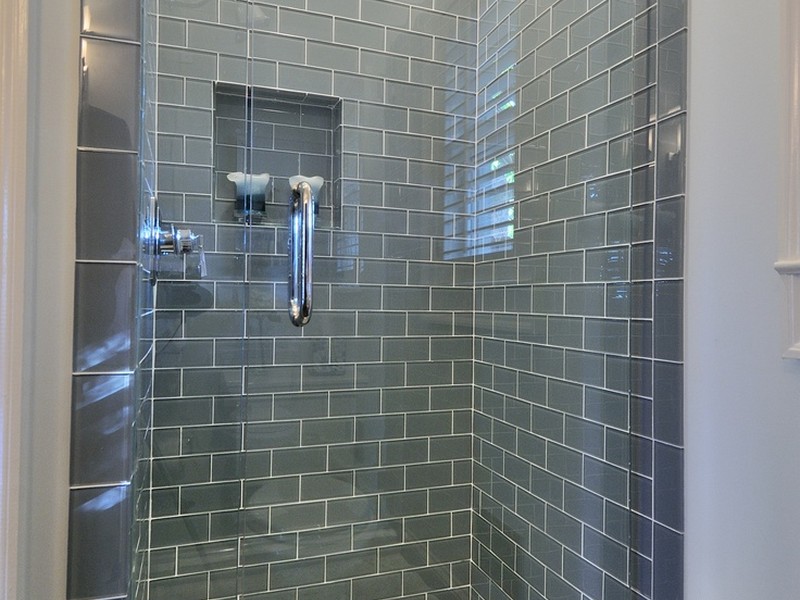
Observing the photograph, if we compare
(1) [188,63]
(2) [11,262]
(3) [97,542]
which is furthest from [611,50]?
(3) [97,542]

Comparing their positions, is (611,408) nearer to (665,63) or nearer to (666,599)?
(666,599)

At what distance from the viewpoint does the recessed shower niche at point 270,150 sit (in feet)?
5.51

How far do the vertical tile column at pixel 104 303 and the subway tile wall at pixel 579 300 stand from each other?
1.10 m

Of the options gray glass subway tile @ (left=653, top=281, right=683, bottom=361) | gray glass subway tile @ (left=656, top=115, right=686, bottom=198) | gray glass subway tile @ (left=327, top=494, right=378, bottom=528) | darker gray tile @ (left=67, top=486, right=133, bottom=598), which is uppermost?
gray glass subway tile @ (left=656, top=115, right=686, bottom=198)

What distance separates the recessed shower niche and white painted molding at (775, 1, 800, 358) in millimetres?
1311

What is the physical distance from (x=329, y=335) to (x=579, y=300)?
84 centimetres

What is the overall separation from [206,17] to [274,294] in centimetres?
83

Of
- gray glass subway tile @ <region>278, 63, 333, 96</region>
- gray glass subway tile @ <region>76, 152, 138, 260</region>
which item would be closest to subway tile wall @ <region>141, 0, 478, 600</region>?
gray glass subway tile @ <region>278, 63, 333, 96</region>

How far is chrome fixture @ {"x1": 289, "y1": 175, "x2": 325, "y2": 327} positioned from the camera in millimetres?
1732

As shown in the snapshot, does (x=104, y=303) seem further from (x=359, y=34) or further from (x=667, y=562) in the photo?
(x=359, y=34)

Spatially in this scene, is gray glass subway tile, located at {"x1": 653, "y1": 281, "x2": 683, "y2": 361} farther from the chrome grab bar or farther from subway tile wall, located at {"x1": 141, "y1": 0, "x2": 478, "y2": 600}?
the chrome grab bar

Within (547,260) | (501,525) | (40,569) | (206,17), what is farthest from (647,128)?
(40,569)

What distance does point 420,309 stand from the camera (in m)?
2.04

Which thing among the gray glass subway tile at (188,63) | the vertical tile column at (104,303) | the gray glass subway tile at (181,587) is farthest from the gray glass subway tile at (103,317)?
the gray glass subway tile at (181,587)
